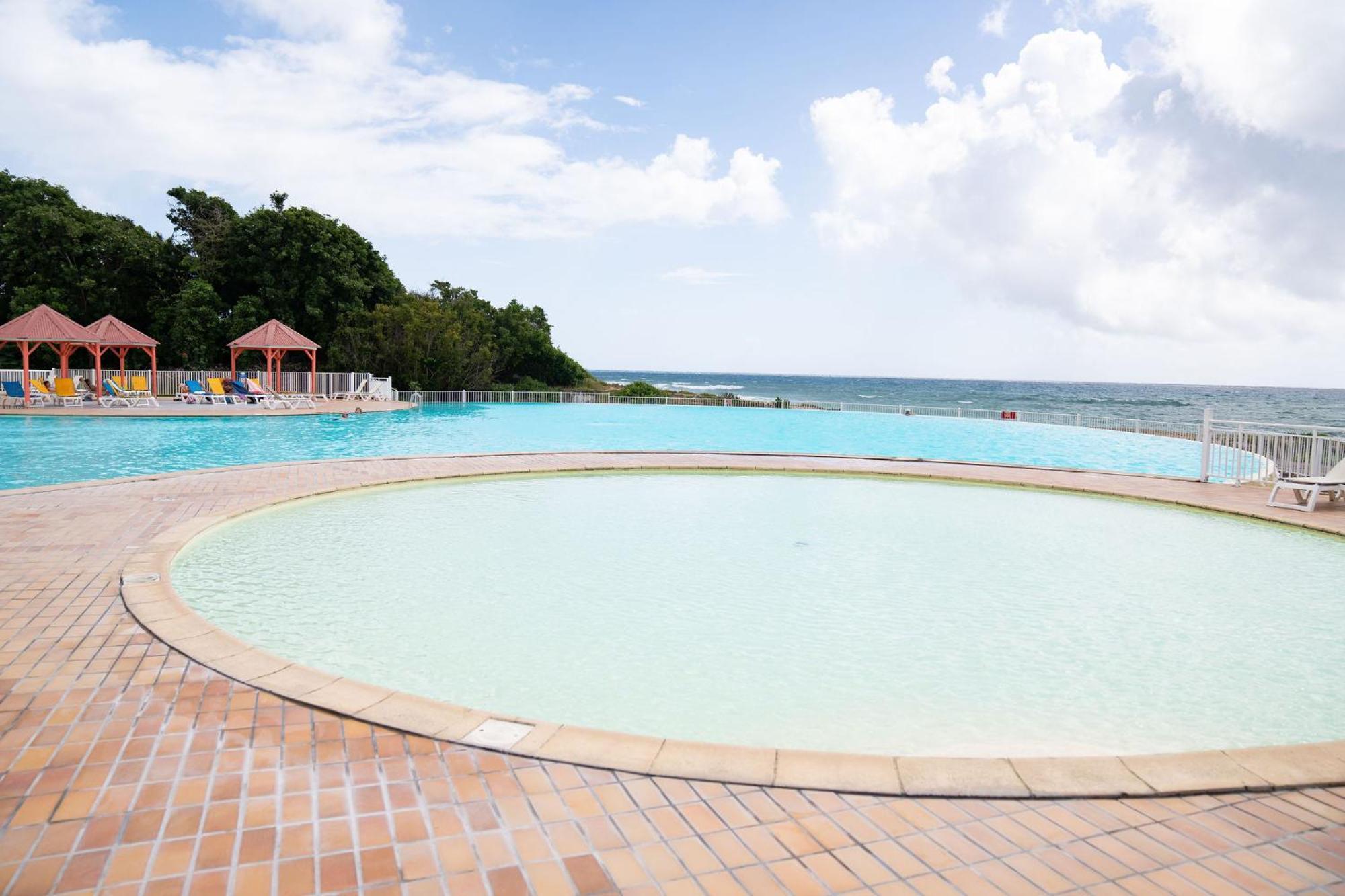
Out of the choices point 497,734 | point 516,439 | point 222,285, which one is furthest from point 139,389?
point 497,734

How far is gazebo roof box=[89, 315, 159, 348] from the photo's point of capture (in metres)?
20.8

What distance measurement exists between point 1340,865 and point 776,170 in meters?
26.1

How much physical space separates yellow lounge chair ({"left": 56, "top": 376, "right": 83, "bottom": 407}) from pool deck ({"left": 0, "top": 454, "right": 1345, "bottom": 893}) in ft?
70.7

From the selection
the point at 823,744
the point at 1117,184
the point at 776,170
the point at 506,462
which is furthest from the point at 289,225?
the point at 823,744

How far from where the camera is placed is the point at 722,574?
19.4 ft

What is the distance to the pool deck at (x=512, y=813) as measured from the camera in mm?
1947

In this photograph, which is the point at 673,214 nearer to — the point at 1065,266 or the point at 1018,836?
the point at 1065,266

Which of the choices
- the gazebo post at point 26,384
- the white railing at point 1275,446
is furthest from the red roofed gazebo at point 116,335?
the white railing at point 1275,446

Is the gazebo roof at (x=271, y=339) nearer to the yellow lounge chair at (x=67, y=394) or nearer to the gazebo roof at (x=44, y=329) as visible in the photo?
the gazebo roof at (x=44, y=329)

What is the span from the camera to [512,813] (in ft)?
7.35

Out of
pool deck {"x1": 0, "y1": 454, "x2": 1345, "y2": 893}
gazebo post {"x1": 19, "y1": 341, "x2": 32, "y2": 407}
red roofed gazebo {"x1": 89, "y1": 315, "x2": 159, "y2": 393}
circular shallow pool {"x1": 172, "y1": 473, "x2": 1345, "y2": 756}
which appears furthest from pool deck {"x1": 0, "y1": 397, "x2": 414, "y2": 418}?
pool deck {"x1": 0, "y1": 454, "x2": 1345, "y2": 893}

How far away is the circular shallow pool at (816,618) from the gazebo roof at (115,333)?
17683 mm

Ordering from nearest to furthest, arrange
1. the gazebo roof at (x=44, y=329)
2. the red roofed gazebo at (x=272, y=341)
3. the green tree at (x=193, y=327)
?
1. the gazebo roof at (x=44, y=329)
2. the red roofed gazebo at (x=272, y=341)
3. the green tree at (x=193, y=327)

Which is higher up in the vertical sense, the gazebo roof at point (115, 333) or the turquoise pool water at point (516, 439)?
the gazebo roof at point (115, 333)
